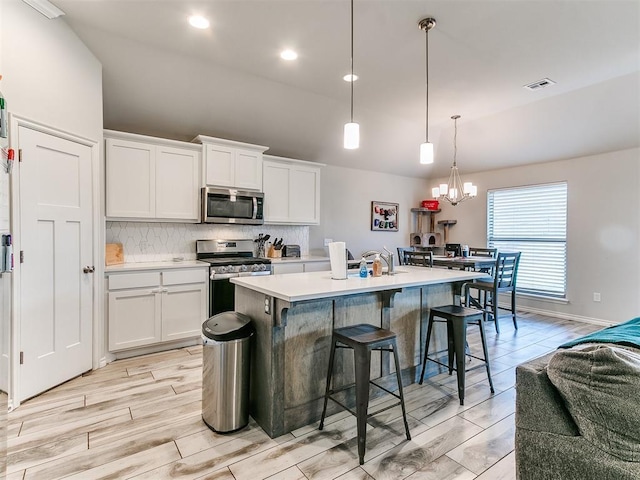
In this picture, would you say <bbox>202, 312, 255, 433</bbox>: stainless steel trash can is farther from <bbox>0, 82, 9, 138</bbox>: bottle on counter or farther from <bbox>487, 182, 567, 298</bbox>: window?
<bbox>487, 182, 567, 298</bbox>: window

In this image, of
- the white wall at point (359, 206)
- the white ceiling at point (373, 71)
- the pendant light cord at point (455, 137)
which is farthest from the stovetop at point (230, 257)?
the pendant light cord at point (455, 137)

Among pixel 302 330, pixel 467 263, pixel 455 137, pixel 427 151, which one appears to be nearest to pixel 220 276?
pixel 302 330

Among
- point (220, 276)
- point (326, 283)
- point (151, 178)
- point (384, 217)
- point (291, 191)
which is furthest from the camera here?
point (384, 217)

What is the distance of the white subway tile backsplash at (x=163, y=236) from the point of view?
3.98m

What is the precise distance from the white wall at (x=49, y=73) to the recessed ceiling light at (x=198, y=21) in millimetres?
1047

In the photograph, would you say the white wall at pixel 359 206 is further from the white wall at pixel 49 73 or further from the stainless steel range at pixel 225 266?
the white wall at pixel 49 73

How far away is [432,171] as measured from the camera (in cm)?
688

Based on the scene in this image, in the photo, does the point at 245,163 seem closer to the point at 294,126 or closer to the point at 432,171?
the point at 294,126

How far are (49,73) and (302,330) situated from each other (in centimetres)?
283

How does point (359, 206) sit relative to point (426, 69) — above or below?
below

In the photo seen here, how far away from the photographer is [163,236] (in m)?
4.23

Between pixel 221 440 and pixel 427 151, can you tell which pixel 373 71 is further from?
pixel 221 440

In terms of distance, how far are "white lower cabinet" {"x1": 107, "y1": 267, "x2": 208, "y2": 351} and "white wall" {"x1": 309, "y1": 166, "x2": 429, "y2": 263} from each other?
232 centimetres

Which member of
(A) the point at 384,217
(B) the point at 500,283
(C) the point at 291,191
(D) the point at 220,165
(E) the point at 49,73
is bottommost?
(B) the point at 500,283
